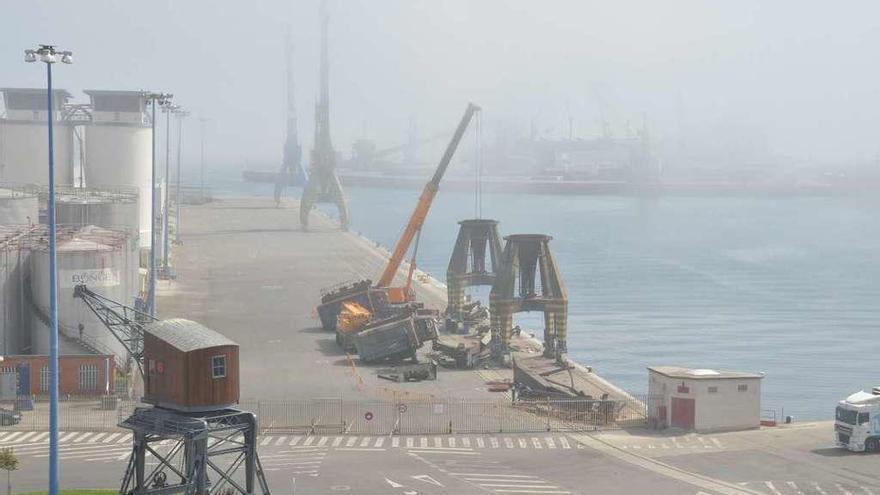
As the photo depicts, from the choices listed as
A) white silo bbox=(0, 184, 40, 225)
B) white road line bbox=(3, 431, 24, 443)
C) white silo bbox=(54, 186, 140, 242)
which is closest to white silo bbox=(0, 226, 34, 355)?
white road line bbox=(3, 431, 24, 443)

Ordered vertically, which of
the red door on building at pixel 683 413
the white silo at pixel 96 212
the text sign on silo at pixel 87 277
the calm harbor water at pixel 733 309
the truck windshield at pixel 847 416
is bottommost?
A: the calm harbor water at pixel 733 309

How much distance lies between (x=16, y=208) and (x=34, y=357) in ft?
89.2

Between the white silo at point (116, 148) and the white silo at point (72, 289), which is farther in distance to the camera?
the white silo at point (116, 148)

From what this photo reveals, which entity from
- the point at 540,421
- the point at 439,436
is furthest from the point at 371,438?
the point at 540,421

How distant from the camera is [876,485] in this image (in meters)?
37.5

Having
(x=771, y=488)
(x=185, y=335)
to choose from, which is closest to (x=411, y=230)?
(x=771, y=488)

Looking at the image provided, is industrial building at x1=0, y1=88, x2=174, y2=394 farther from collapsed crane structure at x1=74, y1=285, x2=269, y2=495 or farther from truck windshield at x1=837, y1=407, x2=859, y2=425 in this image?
truck windshield at x1=837, y1=407, x2=859, y2=425

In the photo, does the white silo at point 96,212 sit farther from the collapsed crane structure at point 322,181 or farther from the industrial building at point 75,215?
the collapsed crane structure at point 322,181

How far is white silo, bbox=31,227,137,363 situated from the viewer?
176ft

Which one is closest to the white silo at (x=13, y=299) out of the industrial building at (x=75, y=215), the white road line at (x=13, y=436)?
the industrial building at (x=75, y=215)

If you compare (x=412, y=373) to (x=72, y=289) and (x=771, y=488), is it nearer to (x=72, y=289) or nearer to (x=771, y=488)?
(x=72, y=289)

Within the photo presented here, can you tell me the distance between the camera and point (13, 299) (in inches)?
2136

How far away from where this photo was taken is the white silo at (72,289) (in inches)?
2108

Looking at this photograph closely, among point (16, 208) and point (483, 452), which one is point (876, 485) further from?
point (16, 208)
